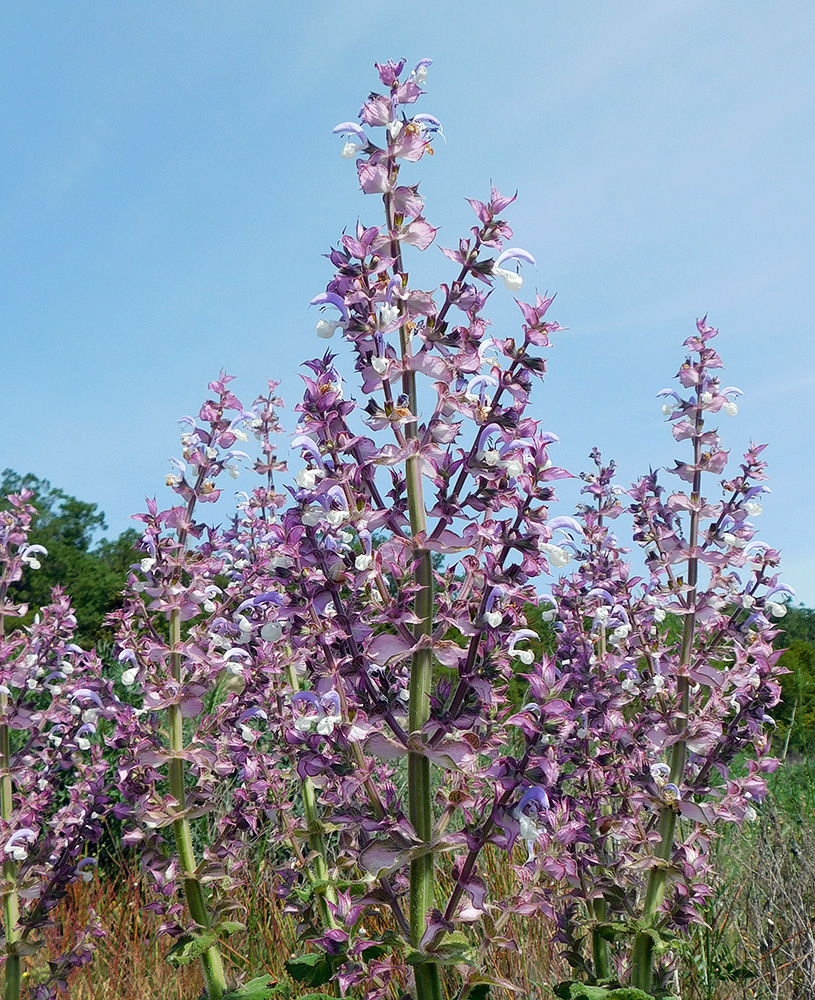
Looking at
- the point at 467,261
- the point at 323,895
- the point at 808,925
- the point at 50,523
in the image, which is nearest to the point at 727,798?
the point at 808,925

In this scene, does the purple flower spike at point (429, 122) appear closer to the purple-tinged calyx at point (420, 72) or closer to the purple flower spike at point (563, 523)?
the purple-tinged calyx at point (420, 72)

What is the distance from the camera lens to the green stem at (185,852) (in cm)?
417

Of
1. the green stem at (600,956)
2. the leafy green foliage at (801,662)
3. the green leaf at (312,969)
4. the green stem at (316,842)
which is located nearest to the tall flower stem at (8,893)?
the green stem at (316,842)

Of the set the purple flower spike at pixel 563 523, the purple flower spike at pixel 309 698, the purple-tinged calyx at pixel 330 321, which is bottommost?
the purple flower spike at pixel 309 698

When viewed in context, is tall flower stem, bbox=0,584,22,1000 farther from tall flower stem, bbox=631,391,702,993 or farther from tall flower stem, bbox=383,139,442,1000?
tall flower stem, bbox=631,391,702,993

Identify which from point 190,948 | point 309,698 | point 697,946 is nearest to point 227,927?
point 190,948

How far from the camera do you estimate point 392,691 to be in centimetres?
326

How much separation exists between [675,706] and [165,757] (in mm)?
2741

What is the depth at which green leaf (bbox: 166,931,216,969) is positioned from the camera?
4.05 metres

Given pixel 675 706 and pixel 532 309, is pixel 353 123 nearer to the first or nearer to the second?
pixel 532 309

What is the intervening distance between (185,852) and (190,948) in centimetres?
45

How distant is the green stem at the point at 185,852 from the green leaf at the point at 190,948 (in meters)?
0.06

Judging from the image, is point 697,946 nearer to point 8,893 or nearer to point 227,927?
point 227,927

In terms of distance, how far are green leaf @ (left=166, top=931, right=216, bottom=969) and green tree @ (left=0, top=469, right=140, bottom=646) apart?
16.3 metres
